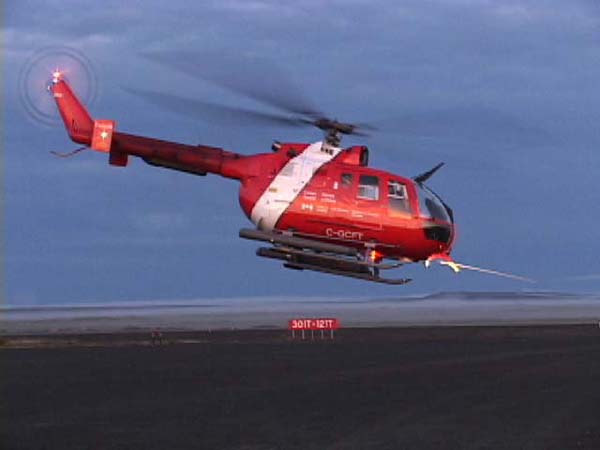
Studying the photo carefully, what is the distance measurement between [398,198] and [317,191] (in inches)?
69.7

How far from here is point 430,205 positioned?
95.7ft

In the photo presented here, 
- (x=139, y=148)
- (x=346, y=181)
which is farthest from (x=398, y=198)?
(x=139, y=148)

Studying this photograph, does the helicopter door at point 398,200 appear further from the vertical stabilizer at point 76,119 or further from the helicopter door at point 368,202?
the vertical stabilizer at point 76,119

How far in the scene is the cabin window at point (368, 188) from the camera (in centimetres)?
2822

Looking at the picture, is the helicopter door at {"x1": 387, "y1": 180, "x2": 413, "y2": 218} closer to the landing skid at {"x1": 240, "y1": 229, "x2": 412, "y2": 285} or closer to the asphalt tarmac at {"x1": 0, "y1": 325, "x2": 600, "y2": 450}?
the landing skid at {"x1": 240, "y1": 229, "x2": 412, "y2": 285}

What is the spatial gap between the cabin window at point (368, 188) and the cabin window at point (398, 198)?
34 cm

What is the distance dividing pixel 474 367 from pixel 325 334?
32.6 m

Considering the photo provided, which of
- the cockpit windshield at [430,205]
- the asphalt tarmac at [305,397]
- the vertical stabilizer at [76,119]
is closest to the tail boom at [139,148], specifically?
the vertical stabilizer at [76,119]

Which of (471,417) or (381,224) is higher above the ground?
(381,224)

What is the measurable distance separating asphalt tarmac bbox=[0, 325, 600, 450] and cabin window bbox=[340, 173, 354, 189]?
473 cm

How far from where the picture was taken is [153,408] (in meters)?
30.9

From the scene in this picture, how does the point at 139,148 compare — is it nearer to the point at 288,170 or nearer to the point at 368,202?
the point at 288,170

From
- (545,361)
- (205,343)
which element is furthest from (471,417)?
(205,343)

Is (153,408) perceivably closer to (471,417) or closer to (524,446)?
(471,417)
